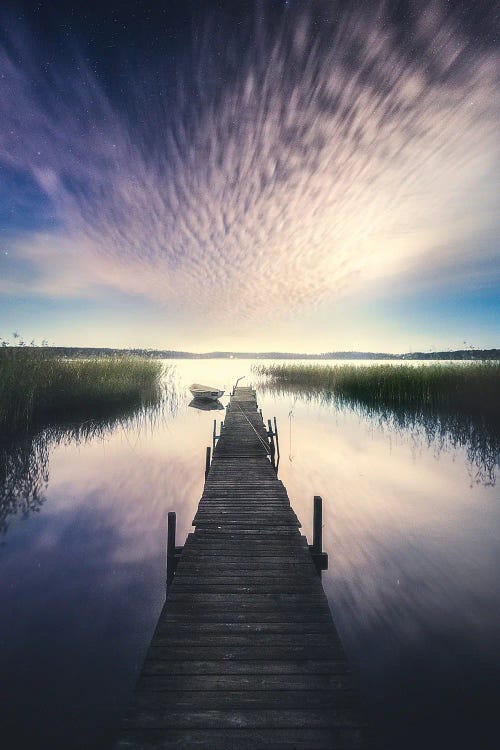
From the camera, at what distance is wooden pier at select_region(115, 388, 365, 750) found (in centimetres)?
229

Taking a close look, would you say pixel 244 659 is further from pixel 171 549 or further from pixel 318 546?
pixel 318 546

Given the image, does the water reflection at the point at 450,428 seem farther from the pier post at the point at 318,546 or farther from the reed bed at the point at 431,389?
the pier post at the point at 318,546

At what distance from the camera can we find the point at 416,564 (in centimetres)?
625

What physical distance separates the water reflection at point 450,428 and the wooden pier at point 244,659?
8.89 meters

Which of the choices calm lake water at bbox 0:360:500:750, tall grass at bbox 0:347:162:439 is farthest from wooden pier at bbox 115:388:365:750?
tall grass at bbox 0:347:162:439

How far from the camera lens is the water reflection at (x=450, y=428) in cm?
1158

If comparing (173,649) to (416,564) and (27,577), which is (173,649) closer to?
(27,577)

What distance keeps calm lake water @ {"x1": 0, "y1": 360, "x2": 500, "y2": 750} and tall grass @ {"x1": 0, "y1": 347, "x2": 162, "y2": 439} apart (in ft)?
5.85

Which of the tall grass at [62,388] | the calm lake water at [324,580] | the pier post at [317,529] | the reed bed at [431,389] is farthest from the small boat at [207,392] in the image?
the pier post at [317,529]

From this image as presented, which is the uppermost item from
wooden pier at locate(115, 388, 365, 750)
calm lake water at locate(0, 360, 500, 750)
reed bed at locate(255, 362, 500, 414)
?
reed bed at locate(255, 362, 500, 414)

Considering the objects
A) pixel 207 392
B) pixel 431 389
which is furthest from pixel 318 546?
pixel 207 392

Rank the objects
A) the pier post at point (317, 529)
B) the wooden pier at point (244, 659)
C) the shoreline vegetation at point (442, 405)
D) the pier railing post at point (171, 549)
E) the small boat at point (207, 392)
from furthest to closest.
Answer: the small boat at point (207, 392)
the shoreline vegetation at point (442, 405)
the pier post at point (317, 529)
the pier railing post at point (171, 549)
the wooden pier at point (244, 659)

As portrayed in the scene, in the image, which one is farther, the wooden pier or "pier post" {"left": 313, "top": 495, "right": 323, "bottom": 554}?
"pier post" {"left": 313, "top": 495, "right": 323, "bottom": 554}

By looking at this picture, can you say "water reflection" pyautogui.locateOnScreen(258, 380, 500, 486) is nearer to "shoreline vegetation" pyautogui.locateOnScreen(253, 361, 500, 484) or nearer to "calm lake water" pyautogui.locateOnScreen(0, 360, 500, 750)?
"shoreline vegetation" pyautogui.locateOnScreen(253, 361, 500, 484)
